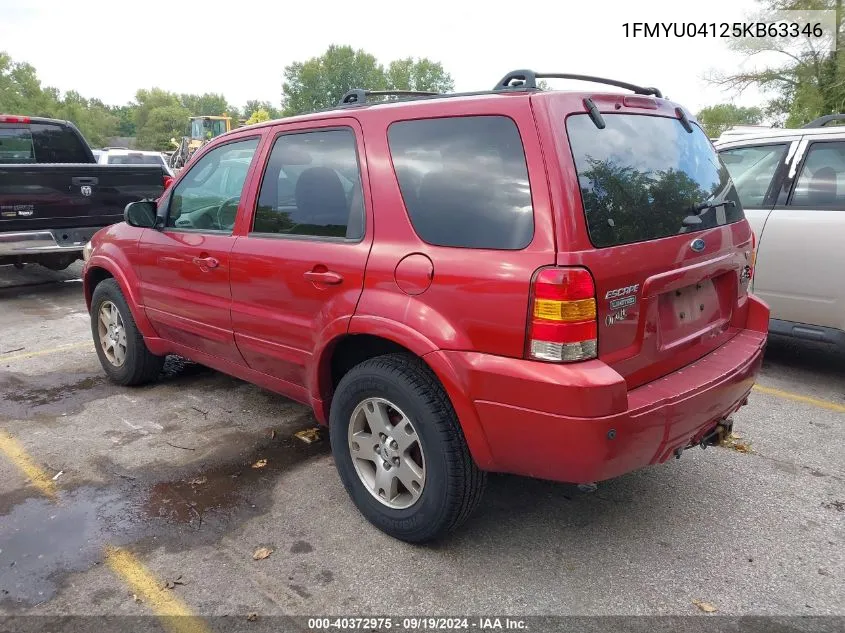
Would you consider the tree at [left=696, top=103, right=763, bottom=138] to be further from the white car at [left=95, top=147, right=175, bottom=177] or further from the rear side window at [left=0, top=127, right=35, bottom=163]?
the rear side window at [left=0, top=127, right=35, bottom=163]

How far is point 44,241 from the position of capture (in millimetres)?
7590

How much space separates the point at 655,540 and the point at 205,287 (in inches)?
109


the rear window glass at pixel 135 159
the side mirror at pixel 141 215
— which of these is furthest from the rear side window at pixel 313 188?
the rear window glass at pixel 135 159

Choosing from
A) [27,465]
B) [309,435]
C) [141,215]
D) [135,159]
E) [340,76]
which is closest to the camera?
[27,465]

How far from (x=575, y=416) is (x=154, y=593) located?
1782mm

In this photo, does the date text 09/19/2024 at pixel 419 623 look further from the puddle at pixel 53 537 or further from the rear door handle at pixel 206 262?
the rear door handle at pixel 206 262

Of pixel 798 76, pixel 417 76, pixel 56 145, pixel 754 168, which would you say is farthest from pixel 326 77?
pixel 754 168

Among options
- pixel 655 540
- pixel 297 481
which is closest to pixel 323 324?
pixel 297 481

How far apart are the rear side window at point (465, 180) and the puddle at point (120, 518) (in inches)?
66.4

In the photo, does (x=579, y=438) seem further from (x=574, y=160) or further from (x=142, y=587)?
(x=142, y=587)

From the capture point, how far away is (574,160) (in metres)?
2.49

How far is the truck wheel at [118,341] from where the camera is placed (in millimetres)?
4758

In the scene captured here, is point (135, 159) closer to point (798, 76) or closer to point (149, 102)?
point (798, 76)

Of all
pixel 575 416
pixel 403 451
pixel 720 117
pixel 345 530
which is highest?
pixel 720 117
